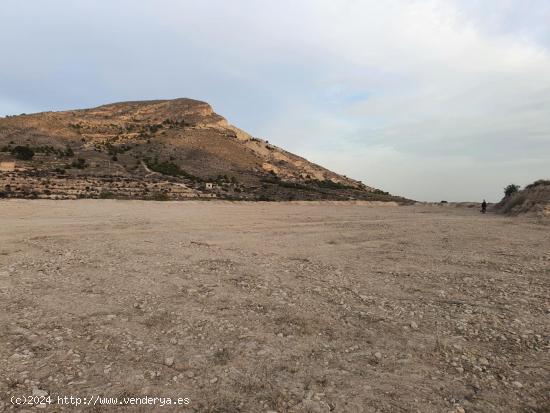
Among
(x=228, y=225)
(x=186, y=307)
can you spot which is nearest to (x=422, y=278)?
(x=186, y=307)

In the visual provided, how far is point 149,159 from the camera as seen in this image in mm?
58969

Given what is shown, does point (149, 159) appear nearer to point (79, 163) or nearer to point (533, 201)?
point (79, 163)

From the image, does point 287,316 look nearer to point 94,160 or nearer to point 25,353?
point 25,353

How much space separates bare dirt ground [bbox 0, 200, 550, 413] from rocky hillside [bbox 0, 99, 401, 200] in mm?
25416

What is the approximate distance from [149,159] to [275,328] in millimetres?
55338

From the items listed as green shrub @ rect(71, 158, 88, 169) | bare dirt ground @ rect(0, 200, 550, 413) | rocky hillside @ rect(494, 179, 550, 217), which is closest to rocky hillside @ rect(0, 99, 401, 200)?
green shrub @ rect(71, 158, 88, 169)

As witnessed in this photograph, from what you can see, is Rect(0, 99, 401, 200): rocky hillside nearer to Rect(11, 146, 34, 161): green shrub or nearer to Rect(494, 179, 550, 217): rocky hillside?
Rect(11, 146, 34, 161): green shrub

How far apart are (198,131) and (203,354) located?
74726 millimetres

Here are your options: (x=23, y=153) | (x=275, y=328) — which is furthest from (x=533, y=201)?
(x=23, y=153)

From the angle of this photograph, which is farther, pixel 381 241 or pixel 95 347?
pixel 381 241

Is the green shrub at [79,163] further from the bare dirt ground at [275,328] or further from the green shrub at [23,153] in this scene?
the bare dirt ground at [275,328]

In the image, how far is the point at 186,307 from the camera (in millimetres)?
7781

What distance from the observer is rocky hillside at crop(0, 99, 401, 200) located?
129 feet

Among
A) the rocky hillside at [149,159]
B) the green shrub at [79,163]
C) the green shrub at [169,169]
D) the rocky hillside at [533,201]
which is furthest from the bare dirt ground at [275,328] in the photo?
the green shrub at [169,169]
